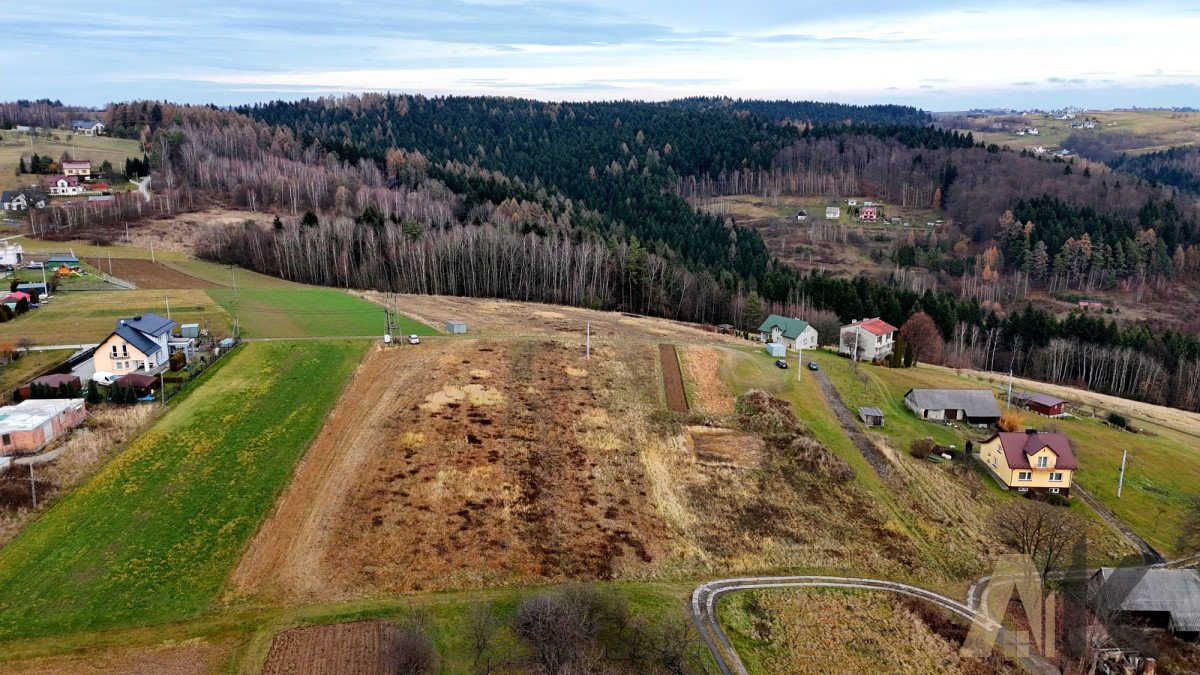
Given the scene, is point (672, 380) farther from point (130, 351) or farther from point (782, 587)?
point (130, 351)

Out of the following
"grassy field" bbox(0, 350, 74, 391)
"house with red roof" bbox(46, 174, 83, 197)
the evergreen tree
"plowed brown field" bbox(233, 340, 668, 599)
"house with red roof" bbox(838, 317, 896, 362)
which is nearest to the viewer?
"plowed brown field" bbox(233, 340, 668, 599)

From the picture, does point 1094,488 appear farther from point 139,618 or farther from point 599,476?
point 139,618

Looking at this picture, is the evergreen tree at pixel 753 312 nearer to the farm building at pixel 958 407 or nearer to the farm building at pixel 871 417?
the farm building at pixel 958 407

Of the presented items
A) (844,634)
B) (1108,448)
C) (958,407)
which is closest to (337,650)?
(844,634)

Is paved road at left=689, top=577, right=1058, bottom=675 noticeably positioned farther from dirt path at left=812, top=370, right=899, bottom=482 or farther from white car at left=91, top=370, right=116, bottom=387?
white car at left=91, top=370, right=116, bottom=387

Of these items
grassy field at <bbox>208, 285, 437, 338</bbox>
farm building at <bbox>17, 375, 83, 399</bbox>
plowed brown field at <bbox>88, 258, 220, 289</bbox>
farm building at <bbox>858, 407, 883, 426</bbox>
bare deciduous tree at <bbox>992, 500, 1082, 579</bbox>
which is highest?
plowed brown field at <bbox>88, 258, 220, 289</bbox>

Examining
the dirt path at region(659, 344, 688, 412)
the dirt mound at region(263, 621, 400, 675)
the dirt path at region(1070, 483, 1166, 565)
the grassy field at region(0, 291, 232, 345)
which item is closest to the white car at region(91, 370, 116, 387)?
the grassy field at region(0, 291, 232, 345)

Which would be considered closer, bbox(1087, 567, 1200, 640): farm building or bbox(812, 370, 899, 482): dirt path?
bbox(1087, 567, 1200, 640): farm building

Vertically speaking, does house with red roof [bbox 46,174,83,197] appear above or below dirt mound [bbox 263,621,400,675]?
above
